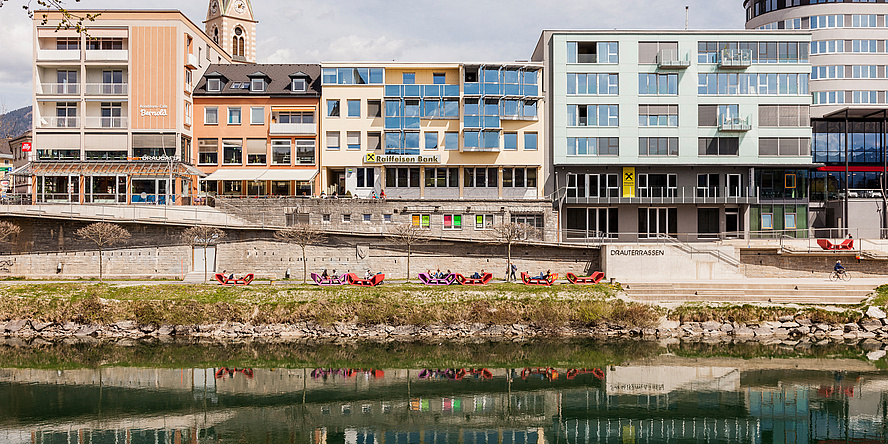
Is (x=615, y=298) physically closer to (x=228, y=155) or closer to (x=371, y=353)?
(x=371, y=353)

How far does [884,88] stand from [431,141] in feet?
140

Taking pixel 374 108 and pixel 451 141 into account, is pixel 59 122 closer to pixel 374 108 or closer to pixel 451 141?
pixel 374 108

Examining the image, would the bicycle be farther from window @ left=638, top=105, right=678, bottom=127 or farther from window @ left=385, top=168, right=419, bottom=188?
window @ left=385, top=168, right=419, bottom=188

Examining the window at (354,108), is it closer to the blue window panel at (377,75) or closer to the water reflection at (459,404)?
the blue window panel at (377,75)

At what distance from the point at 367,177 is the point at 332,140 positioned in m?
3.92

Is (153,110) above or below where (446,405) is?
above

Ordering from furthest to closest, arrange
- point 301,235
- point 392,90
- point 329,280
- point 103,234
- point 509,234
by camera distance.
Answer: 1. point 392,90
2. point 509,234
3. point 301,235
4. point 329,280
5. point 103,234

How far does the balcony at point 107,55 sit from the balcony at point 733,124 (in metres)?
43.7

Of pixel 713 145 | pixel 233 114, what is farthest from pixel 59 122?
pixel 713 145

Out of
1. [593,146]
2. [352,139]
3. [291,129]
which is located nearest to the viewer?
[593,146]

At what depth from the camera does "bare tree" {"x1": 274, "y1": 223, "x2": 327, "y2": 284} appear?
39.7m

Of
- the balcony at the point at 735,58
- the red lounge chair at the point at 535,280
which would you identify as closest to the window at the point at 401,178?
the red lounge chair at the point at 535,280

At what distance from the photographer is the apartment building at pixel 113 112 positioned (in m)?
48.6

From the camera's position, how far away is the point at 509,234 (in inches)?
1598
